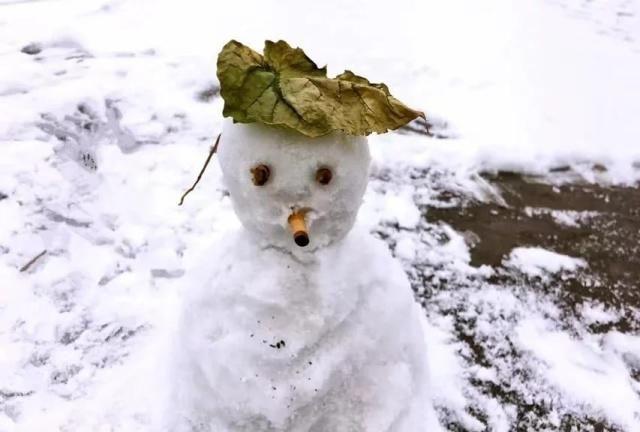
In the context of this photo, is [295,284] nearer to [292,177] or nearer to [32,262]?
[292,177]

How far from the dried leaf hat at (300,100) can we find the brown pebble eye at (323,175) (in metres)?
0.07

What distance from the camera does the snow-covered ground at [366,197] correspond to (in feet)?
6.15

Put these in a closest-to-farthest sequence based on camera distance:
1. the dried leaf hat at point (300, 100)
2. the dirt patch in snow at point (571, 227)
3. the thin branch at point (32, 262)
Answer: the dried leaf hat at point (300, 100) < the thin branch at point (32, 262) < the dirt patch in snow at point (571, 227)

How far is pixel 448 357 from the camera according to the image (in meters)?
1.97

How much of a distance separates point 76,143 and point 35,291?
101cm

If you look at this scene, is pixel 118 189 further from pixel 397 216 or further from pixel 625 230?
pixel 625 230

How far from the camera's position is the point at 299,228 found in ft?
3.42

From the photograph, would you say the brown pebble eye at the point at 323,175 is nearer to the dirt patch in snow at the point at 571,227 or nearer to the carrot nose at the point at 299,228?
the carrot nose at the point at 299,228

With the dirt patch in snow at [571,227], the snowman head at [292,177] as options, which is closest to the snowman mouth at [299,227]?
the snowman head at [292,177]

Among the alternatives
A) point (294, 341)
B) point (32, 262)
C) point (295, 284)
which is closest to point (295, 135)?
point (295, 284)

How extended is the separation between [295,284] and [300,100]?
0.37 metres

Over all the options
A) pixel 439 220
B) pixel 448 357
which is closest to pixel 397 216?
pixel 439 220

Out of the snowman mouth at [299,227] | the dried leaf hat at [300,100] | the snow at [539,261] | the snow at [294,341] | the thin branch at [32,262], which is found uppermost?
the dried leaf hat at [300,100]

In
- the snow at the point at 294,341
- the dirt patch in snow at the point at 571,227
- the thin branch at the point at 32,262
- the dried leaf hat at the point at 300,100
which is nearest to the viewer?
the dried leaf hat at the point at 300,100
